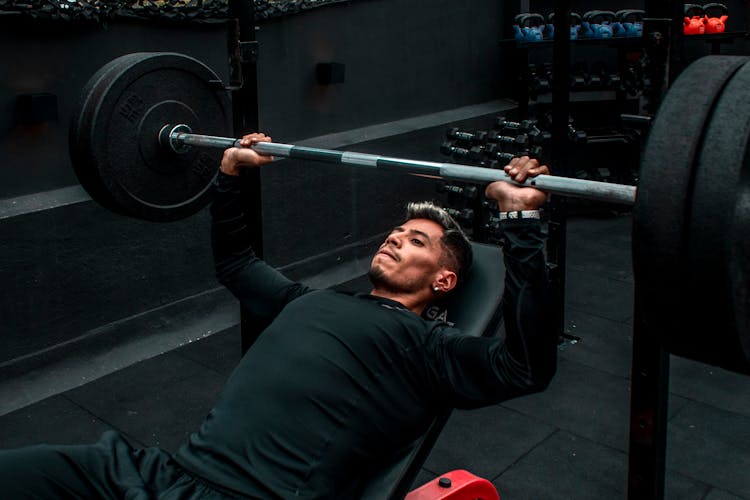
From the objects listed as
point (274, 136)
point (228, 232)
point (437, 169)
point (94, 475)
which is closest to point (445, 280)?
point (437, 169)

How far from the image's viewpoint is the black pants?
1.69 meters

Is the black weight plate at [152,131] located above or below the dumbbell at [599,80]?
below

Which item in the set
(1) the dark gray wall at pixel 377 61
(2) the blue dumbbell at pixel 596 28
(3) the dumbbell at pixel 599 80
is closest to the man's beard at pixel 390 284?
(1) the dark gray wall at pixel 377 61

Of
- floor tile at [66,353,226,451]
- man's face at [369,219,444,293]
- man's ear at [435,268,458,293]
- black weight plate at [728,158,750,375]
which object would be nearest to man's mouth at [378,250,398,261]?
man's face at [369,219,444,293]

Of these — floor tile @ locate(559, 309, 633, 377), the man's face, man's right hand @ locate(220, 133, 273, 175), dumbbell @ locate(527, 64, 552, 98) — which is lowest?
floor tile @ locate(559, 309, 633, 377)

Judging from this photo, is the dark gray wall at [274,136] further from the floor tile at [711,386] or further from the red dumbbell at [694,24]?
the floor tile at [711,386]

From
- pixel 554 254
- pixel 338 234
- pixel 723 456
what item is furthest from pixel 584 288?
pixel 723 456

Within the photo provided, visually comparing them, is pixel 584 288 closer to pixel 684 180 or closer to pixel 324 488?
pixel 324 488

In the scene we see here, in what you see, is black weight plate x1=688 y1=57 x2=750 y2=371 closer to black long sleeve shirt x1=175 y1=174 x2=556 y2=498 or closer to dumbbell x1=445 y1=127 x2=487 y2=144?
black long sleeve shirt x1=175 y1=174 x2=556 y2=498

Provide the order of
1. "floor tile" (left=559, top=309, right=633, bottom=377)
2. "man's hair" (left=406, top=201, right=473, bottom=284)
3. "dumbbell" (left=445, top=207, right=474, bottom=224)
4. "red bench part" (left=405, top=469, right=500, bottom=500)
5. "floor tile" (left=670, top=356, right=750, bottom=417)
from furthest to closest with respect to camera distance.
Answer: "dumbbell" (left=445, top=207, right=474, bottom=224) < "floor tile" (left=559, top=309, right=633, bottom=377) < "floor tile" (left=670, top=356, right=750, bottom=417) < "man's hair" (left=406, top=201, right=473, bottom=284) < "red bench part" (left=405, top=469, right=500, bottom=500)

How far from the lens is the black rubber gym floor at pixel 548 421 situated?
8.54ft

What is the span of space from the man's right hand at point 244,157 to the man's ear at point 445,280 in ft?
1.79

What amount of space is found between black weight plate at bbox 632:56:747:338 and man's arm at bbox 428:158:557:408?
A: 1.33 ft

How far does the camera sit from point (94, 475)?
5.78ft
